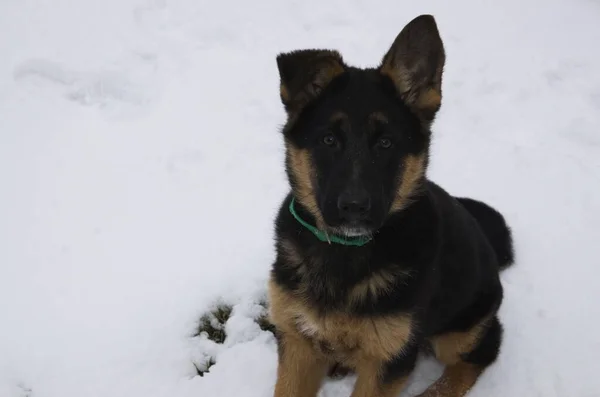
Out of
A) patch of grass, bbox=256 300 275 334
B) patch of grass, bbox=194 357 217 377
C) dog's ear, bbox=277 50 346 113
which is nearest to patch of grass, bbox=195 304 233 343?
patch of grass, bbox=194 357 217 377

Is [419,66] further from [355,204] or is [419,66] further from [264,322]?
[264,322]

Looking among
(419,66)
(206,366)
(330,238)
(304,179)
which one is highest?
(419,66)

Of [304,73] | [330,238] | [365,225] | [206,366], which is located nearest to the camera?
[365,225]

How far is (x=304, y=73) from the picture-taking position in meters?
3.52

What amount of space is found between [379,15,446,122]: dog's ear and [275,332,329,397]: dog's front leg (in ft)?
5.80

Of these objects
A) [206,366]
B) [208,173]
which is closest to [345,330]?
[206,366]

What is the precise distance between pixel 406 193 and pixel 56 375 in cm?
329

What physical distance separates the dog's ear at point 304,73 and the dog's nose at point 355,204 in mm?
706

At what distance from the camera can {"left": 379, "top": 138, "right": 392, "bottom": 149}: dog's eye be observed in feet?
11.5

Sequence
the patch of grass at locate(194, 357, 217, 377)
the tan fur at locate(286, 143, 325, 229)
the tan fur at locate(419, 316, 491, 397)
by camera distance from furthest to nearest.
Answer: the patch of grass at locate(194, 357, 217, 377)
the tan fur at locate(419, 316, 491, 397)
the tan fur at locate(286, 143, 325, 229)

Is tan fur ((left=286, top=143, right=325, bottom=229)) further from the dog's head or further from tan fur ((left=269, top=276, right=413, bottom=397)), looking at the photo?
tan fur ((left=269, top=276, right=413, bottom=397))

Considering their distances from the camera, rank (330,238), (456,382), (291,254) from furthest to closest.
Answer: (456,382) < (291,254) < (330,238)

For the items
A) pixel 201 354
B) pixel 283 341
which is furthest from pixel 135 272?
pixel 283 341

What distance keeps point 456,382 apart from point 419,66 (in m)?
2.62
